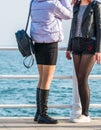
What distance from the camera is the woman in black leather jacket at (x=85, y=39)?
536 centimetres

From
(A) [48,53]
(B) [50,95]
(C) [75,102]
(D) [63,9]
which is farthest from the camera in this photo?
(B) [50,95]

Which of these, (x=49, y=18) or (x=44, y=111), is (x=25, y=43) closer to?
(x=49, y=18)

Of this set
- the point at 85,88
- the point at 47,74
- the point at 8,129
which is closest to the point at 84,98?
the point at 85,88

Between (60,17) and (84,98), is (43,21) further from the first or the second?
(84,98)

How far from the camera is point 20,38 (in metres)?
5.54

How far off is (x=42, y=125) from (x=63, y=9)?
1.26 m

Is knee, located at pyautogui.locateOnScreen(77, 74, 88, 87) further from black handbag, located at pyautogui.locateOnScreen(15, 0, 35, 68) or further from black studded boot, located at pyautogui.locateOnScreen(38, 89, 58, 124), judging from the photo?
black handbag, located at pyautogui.locateOnScreen(15, 0, 35, 68)

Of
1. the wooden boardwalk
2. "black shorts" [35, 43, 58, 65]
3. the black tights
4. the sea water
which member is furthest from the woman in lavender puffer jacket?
the sea water

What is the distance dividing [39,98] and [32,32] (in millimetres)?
723

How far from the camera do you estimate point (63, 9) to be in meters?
5.36

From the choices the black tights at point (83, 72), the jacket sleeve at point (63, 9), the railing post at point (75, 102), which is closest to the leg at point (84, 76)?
the black tights at point (83, 72)

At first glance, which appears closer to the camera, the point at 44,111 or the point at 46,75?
the point at 46,75

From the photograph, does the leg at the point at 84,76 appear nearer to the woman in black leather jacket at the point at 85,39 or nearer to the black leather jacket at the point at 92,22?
the woman in black leather jacket at the point at 85,39

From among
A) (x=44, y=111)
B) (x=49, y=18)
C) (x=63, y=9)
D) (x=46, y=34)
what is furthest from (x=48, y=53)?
(x=44, y=111)
